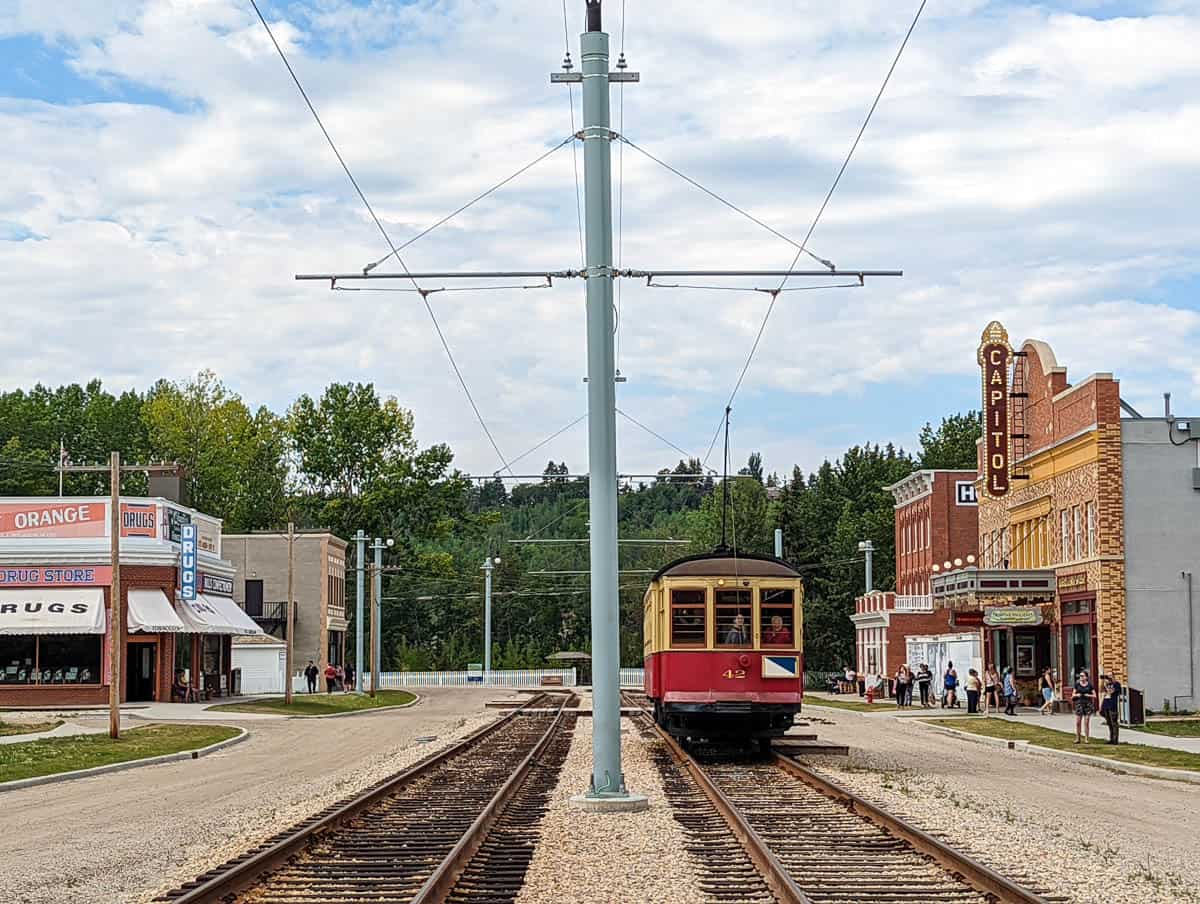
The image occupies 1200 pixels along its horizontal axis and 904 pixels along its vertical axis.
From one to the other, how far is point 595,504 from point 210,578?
40.0m

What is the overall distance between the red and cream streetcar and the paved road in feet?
15.6

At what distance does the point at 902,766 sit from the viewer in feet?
80.0

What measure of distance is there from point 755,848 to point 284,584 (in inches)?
2530

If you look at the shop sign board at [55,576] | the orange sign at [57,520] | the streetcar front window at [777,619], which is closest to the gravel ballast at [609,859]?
the streetcar front window at [777,619]

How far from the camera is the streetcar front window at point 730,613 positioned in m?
24.4

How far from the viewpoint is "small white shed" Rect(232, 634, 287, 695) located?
6494cm

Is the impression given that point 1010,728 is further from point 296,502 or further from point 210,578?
point 296,502

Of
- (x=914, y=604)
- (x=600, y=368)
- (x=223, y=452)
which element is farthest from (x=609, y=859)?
(x=223, y=452)

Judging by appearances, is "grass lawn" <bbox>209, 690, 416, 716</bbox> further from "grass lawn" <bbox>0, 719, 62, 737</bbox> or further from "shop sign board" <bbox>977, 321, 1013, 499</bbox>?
"shop sign board" <bbox>977, 321, 1013, 499</bbox>

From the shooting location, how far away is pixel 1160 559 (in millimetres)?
42219

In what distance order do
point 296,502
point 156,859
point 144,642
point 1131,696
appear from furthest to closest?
point 296,502, point 144,642, point 1131,696, point 156,859

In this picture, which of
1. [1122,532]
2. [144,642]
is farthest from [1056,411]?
[144,642]

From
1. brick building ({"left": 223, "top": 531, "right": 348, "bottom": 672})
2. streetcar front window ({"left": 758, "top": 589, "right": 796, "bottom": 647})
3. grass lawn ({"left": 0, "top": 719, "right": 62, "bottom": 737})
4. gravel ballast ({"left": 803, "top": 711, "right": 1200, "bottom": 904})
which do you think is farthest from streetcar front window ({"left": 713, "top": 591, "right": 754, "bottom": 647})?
brick building ({"left": 223, "top": 531, "right": 348, "bottom": 672})

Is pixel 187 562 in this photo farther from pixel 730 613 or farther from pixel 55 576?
pixel 730 613
